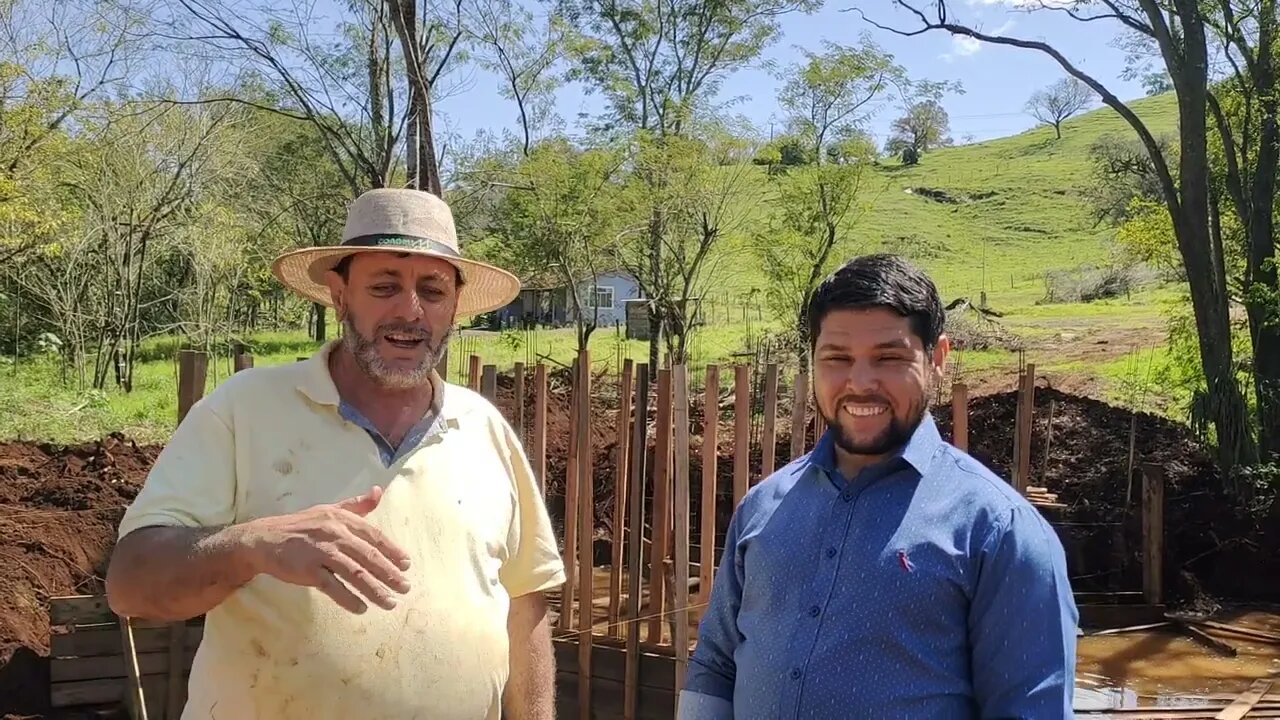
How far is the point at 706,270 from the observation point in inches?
704

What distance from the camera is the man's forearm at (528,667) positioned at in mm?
2379

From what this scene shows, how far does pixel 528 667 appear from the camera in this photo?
238cm

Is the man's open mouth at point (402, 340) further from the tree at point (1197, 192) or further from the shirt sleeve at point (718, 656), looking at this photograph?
the tree at point (1197, 192)

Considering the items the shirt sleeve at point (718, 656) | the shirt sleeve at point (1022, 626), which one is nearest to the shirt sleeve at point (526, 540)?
the shirt sleeve at point (718, 656)

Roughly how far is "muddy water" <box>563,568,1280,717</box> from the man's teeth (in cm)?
442

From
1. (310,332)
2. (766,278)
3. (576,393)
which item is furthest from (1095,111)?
(576,393)

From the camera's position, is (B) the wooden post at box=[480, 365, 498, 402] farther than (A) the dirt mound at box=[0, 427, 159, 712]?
No

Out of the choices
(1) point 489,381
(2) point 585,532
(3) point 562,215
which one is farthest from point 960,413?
(3) point 562,215

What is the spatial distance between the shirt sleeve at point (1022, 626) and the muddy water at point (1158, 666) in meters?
4.56

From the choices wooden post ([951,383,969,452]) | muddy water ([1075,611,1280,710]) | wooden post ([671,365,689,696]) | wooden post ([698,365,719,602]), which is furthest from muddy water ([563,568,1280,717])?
wooden post ([951,383,969,452])

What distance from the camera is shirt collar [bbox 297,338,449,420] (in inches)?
83.0

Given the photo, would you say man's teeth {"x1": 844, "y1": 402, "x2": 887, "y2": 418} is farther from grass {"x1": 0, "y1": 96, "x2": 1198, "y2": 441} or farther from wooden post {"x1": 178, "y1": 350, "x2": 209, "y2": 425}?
grass {"x1": 0, "y1": 96, "x2": 1198, "y2": 441}

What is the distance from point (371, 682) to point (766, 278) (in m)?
15.0

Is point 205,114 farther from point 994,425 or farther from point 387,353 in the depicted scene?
point 387,353
